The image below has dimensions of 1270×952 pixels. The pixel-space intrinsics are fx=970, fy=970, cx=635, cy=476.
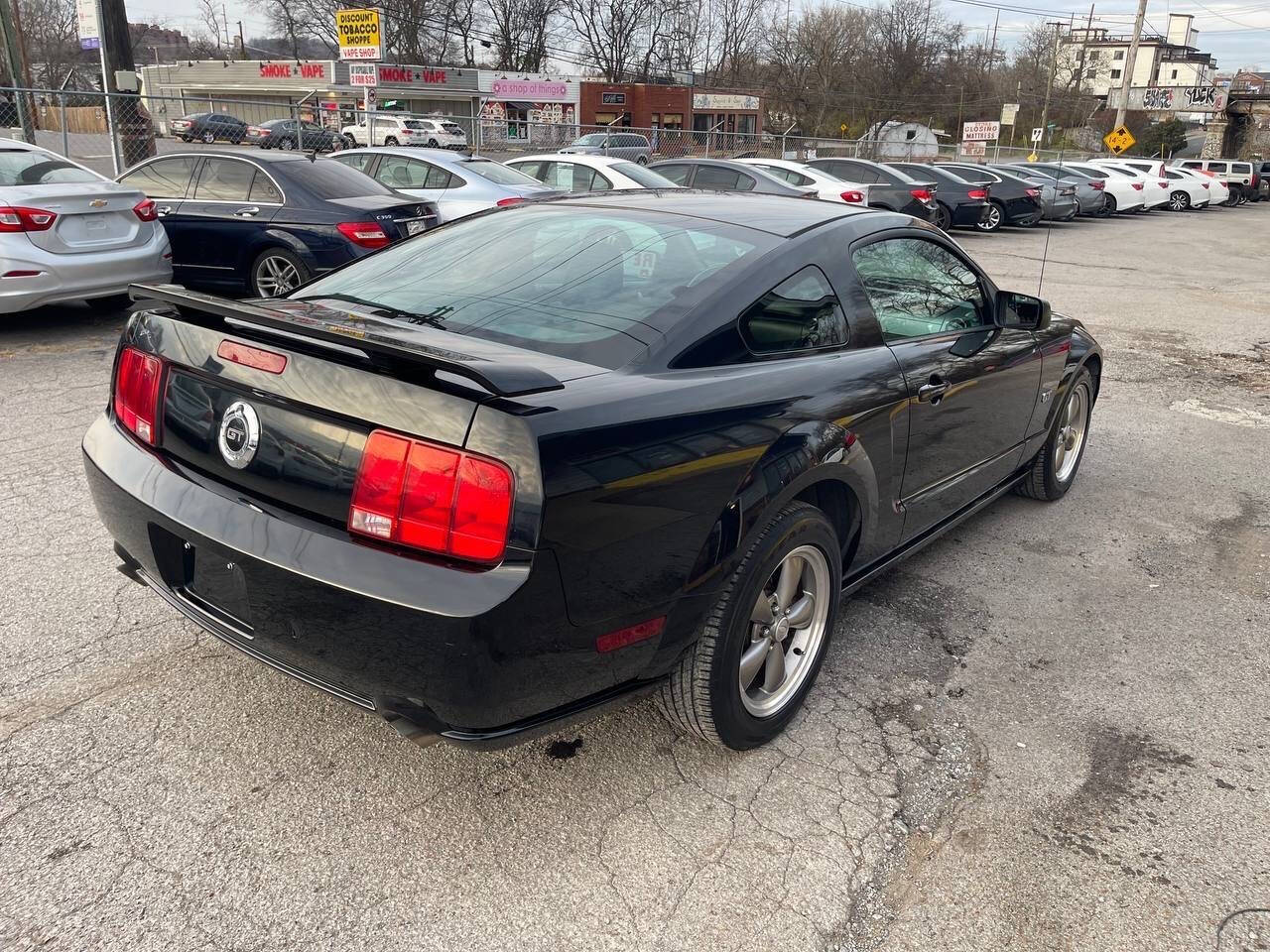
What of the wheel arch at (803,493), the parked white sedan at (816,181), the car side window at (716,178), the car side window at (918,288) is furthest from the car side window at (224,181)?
the parked white sedan at (816,181)

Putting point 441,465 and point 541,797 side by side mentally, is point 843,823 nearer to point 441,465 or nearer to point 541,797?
point 541,797

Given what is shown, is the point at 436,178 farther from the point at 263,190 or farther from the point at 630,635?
the point at 630,635

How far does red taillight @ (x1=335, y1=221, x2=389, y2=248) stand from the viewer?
8062mm

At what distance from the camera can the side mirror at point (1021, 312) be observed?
4133mm

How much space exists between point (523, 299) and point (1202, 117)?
9486 cm

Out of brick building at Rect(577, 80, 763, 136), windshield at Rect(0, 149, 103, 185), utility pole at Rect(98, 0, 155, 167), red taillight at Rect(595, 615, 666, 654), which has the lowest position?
red taillight at Rect(595, 615, 666, 654)

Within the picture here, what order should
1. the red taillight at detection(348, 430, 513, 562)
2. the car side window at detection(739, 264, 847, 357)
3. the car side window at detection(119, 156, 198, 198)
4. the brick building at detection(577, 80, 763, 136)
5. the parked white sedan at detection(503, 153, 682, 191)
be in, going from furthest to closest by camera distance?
the brick building at detection(577, 80, 763, 136) < the parked white sedan at detection(503, 153, 682, 191) < the car side window at detection(119, 156, 198, 198) < the car side window at detection(739, 264, 847, 357) < the red taillight at detection(348, 430, 513, 562)

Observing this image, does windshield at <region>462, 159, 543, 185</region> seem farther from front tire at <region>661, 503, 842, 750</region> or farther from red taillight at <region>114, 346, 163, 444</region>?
front tire at <region>661, 503, 842, 750</region>

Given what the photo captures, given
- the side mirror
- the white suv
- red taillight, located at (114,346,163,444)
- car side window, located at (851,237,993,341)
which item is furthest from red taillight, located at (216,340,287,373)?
the white suv

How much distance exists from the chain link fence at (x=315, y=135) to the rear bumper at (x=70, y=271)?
229cm

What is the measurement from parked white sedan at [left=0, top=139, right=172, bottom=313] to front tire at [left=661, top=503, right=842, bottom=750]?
6383 mm

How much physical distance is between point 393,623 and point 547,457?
0.50m

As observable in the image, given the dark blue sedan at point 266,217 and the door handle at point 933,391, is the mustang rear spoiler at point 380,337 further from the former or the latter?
the dark blue sedan at point 266,217

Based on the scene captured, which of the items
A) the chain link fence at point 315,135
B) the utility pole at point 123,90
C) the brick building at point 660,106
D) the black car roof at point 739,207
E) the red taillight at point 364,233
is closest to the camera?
the black car roof at point 739,207
